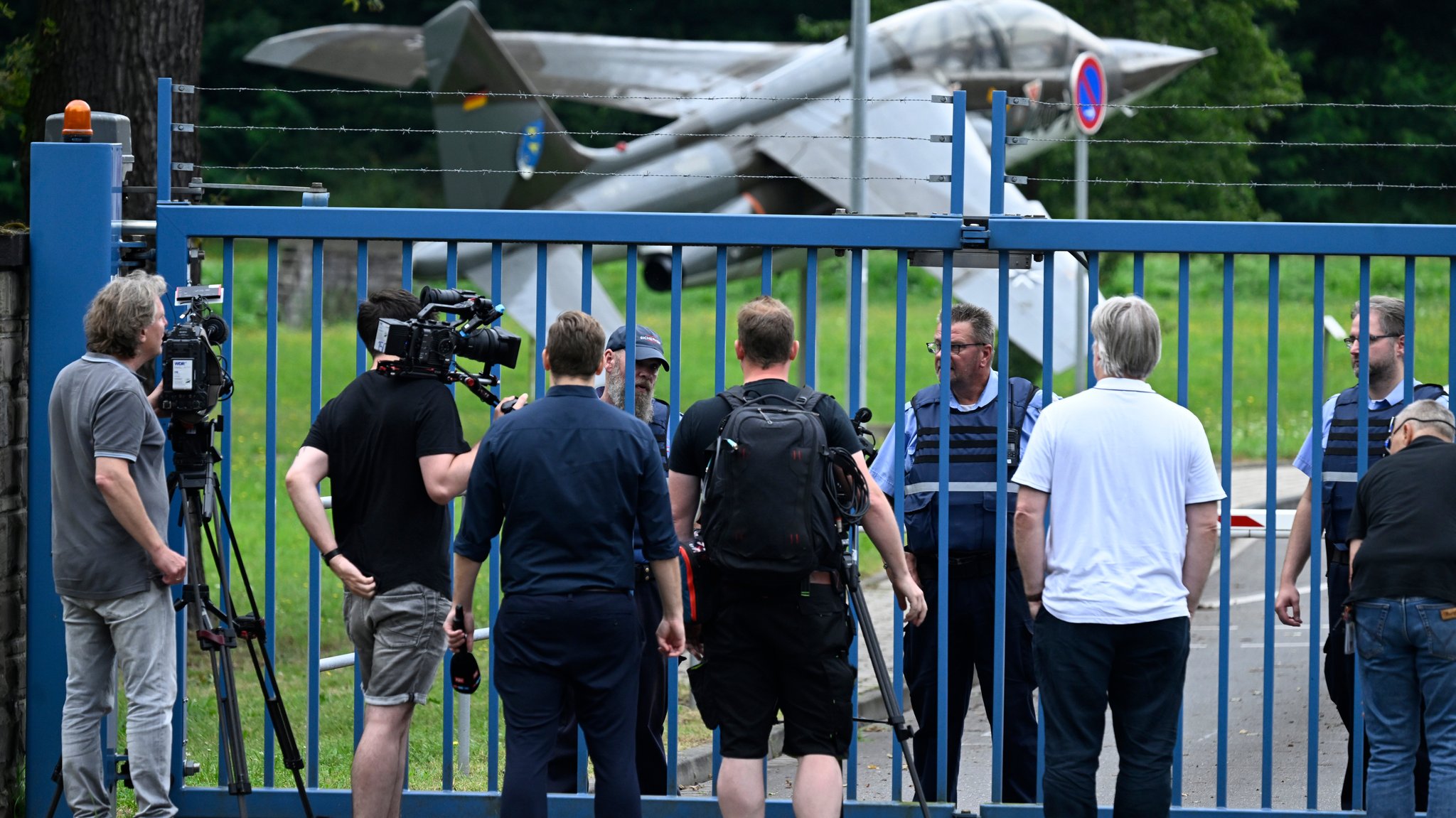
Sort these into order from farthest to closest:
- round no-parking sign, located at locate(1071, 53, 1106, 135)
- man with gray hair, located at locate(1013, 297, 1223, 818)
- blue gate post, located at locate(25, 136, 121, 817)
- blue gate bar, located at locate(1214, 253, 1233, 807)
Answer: round no-parking sign, located at locate(1071, 53, 1106, 135), blue gate post, located at locate(25, 136, 121, 817), blue gate bar, located at locate(1214, 253, 1233, 807), man with gray hair, located at locate(1013, 297, 1223, 818)

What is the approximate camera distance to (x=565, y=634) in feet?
13.8

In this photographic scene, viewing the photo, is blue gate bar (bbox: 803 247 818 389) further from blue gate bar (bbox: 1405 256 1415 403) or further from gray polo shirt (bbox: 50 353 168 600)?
gray polo shirt (bbox: 50 353 168 600)

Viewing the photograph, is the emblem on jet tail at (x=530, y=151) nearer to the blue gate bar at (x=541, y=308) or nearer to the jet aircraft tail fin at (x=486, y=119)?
the jet aircraft tail fin at (x=486, y=119)

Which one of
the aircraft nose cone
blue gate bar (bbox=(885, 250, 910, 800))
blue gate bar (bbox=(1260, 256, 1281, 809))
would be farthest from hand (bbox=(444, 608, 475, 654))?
the aircraft nose cone

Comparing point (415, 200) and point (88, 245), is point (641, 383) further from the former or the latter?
point (415, 200)

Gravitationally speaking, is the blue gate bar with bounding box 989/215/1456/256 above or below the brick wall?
above

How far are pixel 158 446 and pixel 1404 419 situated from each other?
3768mm

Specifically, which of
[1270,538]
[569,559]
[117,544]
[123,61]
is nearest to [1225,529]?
[1270,538]

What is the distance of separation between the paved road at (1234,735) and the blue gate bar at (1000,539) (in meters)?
0.71

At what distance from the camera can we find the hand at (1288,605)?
16.5ft

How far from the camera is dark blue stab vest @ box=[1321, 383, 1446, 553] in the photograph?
5.25 metres

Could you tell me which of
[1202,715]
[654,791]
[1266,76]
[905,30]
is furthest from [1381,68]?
[654,791]

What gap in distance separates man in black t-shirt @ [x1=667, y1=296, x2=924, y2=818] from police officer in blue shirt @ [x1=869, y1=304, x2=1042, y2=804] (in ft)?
3.04

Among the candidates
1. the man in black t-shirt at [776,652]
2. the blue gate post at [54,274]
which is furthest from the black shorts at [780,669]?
the blue gate post at [54,274]
